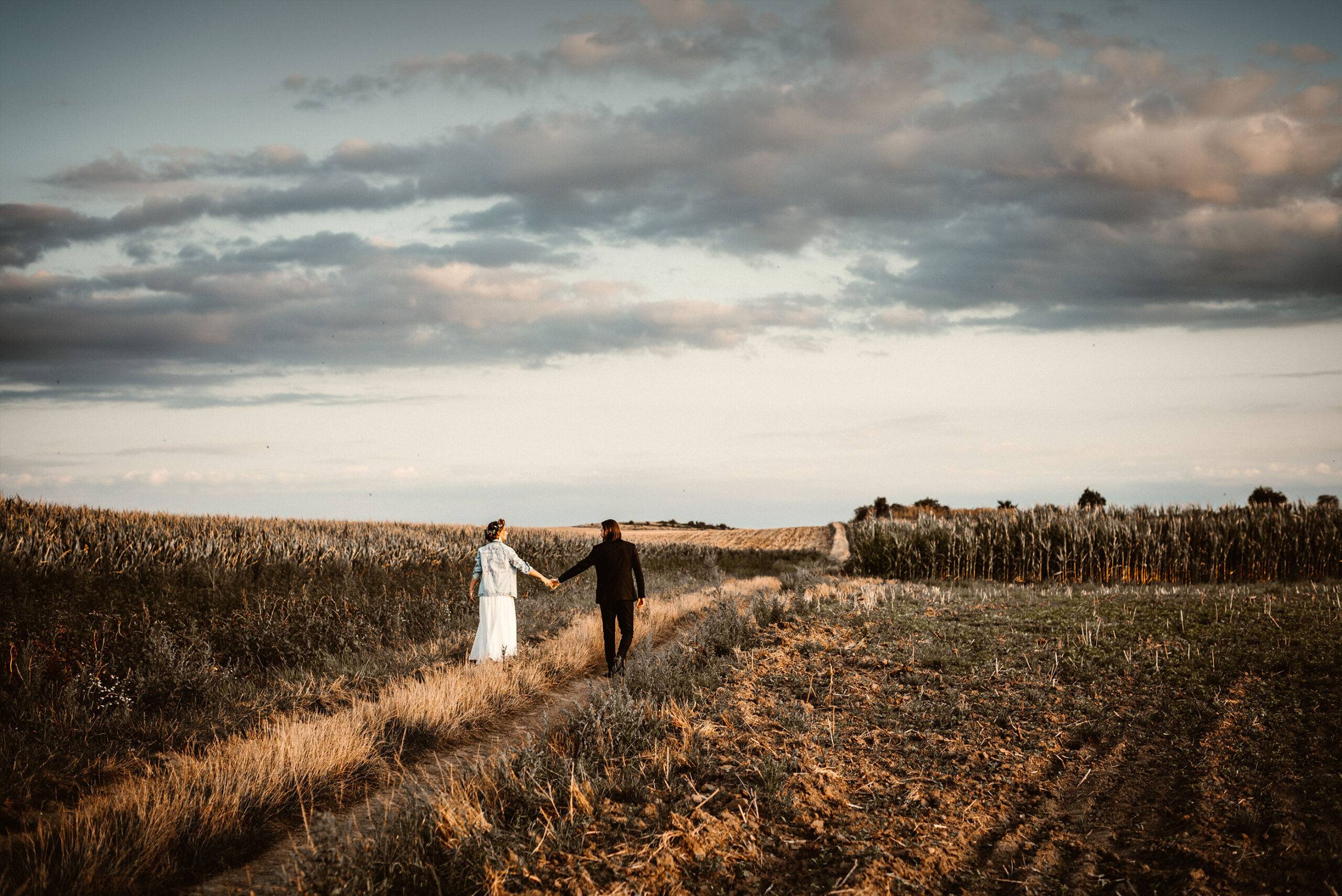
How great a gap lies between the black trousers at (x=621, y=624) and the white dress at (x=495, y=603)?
54.6 inches

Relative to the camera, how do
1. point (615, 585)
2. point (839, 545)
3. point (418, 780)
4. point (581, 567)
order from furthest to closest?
point (839, 545) < point (581, 567) < point (615, 585) < point (418, 780)

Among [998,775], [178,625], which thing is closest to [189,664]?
[178,625]

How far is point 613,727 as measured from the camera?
→ 7262 millimetres

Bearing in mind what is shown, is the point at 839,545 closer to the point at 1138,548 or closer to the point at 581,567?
the point at 1138,548

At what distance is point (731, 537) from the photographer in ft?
203

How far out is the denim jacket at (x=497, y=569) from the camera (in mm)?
11852

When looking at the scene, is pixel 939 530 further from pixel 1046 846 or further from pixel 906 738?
pixel 1046 846

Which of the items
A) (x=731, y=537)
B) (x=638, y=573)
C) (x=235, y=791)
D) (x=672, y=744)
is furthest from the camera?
(x=731, y=537)

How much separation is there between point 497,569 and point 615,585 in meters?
1.93

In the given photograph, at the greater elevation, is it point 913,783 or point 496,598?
point 496,598

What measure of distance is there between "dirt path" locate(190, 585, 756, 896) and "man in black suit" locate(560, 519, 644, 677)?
1.95 feet

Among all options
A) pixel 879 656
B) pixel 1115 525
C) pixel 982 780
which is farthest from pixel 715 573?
pixel 982 780

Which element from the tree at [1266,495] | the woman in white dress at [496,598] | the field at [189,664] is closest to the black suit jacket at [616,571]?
the woman in white dress at [496,598]

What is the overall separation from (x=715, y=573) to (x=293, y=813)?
83.5 ft
